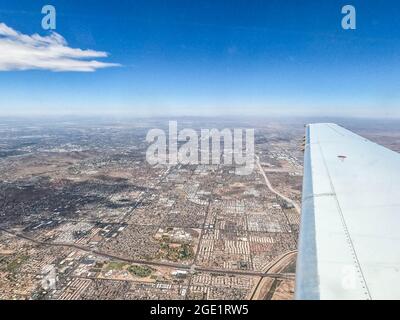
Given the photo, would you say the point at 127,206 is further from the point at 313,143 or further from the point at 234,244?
the point at 313,143

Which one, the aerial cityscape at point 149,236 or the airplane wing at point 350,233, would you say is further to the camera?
the aerial cityscape at point 149,236

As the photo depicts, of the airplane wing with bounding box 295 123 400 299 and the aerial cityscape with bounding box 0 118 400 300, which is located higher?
the airplane wing with bounding box 295 123 400 299

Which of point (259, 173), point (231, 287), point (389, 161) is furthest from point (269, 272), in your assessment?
point (259, 173)

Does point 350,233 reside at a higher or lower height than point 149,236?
higher

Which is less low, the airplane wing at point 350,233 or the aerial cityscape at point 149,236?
the airplane wing at point 350,233

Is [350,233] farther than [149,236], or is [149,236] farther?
[149,236]

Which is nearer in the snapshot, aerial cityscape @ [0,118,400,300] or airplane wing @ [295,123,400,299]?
airplane wing @ [295,123,400,299]
